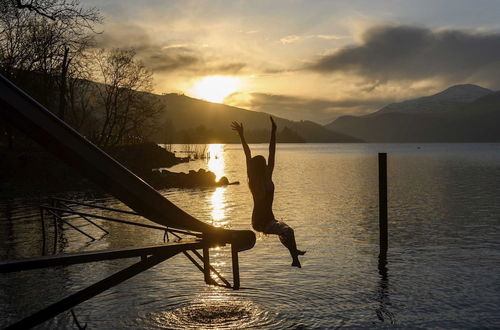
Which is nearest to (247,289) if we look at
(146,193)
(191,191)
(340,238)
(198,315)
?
(198,315)

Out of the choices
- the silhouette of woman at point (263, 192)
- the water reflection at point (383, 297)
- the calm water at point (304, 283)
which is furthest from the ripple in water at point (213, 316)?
the water reflection at point (383, 297)

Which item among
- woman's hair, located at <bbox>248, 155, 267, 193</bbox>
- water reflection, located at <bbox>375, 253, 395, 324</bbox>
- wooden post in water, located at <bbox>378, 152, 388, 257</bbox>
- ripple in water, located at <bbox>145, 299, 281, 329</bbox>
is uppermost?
woman's hair, located at <bbox>248, 155, 267, 193</bbox>

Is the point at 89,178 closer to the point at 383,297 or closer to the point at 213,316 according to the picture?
the point at 213,316

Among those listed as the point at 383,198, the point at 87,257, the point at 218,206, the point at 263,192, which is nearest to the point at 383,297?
the point at 263,192

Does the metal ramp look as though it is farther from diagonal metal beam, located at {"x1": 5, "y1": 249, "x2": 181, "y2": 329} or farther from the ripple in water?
the ripple in water

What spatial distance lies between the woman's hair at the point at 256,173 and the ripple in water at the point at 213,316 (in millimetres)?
3203

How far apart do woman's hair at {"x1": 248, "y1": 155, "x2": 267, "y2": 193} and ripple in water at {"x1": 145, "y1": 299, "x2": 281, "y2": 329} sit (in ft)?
10.5

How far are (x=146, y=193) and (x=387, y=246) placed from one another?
15.8 m

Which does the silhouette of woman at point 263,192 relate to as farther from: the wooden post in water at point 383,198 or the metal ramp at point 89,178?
the wooden post in water at point 383,198

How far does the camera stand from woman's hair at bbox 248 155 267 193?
30.7 ft

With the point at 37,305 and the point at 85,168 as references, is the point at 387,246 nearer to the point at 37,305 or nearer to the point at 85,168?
the point at 37,305

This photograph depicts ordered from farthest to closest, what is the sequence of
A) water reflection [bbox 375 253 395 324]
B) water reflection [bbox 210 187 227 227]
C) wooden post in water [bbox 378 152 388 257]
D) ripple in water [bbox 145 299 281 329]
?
water reflection [bbox 210 187 227 227], wooden post in water [bbox 378 152 388 257], water reflection [bbox 375 253 395 324], ripple in water [bbox 145 299 281 329]

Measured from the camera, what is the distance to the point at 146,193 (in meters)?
5.72

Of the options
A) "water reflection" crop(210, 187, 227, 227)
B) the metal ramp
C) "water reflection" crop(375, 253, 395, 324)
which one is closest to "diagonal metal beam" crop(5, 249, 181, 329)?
the metal ramp
